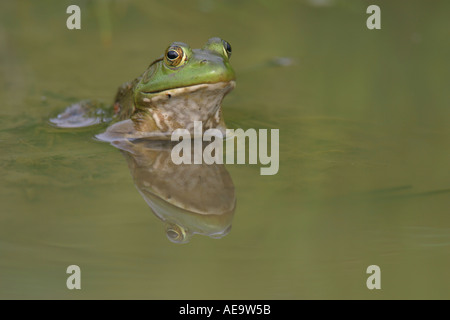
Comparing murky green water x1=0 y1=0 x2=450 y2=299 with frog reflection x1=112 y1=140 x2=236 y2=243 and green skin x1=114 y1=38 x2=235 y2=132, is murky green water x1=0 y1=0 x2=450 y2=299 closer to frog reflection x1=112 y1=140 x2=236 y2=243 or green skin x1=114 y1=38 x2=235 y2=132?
frog reflection x1=112 y1=140 x2=236 y2=243

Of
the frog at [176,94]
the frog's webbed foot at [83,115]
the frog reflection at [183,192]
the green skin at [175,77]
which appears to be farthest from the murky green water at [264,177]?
the green skin at [175,77]

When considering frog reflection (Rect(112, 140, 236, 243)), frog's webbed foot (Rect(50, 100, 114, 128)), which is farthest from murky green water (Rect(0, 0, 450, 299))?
frog's webbed foot (Rect(50, 100, 114, 128))

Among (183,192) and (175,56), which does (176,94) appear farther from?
A: (183,192)

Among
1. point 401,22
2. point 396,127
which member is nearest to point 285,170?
point 396,127

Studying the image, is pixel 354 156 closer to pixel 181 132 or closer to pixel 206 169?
pixel 206 169

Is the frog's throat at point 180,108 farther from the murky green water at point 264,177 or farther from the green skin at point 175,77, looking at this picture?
the murky green water at point 264,177

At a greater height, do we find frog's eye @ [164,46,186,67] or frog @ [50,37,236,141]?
frog's eye @ [164,46,186,67]
